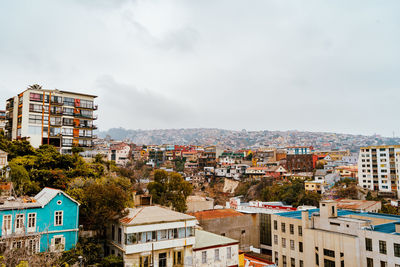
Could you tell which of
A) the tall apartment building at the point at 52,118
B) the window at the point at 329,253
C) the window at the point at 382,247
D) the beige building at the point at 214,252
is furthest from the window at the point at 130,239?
the tall apartment building at the point at 52,118

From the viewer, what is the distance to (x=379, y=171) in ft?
247

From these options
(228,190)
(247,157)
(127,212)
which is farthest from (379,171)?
(127,212)

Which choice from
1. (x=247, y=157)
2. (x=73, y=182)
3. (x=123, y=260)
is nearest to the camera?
(x=123, y=260)

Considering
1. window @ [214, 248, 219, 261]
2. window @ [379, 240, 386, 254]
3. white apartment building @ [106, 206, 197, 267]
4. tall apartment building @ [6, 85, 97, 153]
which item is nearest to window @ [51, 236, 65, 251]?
white apartment building @ [106, 206, 197, 267]

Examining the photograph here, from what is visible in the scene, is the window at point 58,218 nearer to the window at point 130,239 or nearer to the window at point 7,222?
the window at point 7,222

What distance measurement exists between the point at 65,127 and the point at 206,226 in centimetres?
2621

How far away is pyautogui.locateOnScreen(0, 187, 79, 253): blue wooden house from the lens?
19.6 metres

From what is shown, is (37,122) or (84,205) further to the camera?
(37,122)

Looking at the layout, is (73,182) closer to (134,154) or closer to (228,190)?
(228,190)

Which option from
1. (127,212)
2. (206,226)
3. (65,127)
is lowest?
(206,226)

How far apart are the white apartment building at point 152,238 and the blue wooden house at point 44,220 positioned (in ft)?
11.2

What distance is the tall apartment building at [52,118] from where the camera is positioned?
4356 cm

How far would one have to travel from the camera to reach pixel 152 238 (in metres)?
22.8

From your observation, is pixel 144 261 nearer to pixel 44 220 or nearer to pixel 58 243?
pixel 58 243
